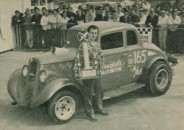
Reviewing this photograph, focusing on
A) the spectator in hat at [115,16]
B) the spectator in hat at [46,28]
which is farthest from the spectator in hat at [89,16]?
the spectator in hat at [46,28]

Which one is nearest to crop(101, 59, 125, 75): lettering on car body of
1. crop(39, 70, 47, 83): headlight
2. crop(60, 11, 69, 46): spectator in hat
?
crop(39, 70, 47, 83): headlight

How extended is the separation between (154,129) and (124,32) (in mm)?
2511

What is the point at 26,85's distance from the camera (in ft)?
25.8

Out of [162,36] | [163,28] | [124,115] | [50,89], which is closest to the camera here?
[50,89]

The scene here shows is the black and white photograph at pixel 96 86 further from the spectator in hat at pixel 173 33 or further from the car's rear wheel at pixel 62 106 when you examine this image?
the spectator in hat at pixel 173 33

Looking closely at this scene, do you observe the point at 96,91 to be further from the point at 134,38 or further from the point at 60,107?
the point at 134,38

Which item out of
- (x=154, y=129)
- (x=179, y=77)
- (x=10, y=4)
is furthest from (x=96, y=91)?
(x=10, y=4)

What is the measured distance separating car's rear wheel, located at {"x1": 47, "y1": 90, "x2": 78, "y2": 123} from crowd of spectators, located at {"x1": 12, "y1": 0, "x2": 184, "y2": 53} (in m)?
7.67

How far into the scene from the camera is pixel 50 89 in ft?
23.7

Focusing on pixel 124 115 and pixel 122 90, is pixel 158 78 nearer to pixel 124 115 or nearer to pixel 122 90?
pixel 122 90

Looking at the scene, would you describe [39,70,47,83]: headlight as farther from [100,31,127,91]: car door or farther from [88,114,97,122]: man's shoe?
[100,31,127,91]: car door

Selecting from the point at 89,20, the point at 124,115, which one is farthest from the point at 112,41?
the point at 89,20

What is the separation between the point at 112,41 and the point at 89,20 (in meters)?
7.78

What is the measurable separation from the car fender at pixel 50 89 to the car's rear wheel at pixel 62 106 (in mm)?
123
